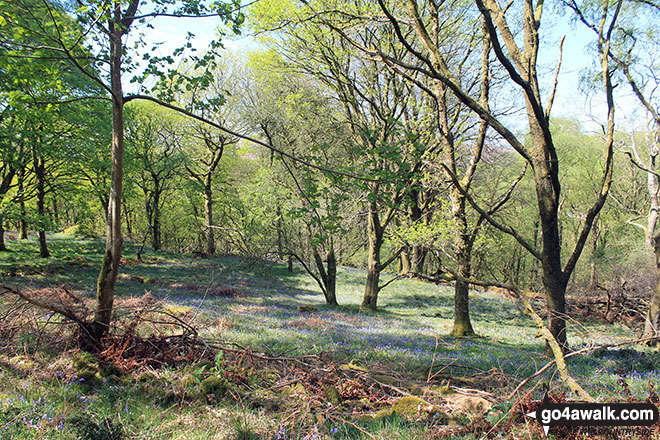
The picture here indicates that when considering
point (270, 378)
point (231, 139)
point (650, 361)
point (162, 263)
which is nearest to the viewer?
point (270, 378)

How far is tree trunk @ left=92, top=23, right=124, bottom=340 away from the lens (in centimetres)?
470

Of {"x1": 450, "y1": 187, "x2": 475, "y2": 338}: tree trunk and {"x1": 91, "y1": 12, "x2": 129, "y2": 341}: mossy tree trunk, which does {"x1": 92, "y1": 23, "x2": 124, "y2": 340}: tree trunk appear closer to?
{"x1": 91, "y1": 12, "x2": 129, "y2": 341}: mossy tree trunk

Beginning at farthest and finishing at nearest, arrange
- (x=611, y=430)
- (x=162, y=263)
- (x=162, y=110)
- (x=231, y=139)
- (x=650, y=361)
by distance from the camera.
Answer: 1. (x=231, y=139)
2. (x=162, y=110)
3. (x=162, y=263)
4. (x=650, y=361)
5. (x=611, y=430)

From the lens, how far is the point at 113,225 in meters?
4.82

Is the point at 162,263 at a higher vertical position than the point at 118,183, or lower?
lower

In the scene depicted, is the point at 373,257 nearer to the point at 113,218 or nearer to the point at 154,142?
the point at 113,218

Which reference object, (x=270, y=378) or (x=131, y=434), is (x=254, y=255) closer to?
(x=270, y=378)

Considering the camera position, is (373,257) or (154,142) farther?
(154,142)

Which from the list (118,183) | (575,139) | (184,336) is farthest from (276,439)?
(575,139)

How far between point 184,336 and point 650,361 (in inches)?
312

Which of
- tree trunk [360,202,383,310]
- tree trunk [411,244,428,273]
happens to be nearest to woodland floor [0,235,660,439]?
tree trunk [411,244,428,273]

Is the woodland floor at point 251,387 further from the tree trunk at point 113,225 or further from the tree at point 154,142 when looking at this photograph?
the tree at point 154,142

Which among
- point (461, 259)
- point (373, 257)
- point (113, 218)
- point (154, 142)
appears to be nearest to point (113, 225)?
point (113, 218)

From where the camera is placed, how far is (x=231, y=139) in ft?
106
